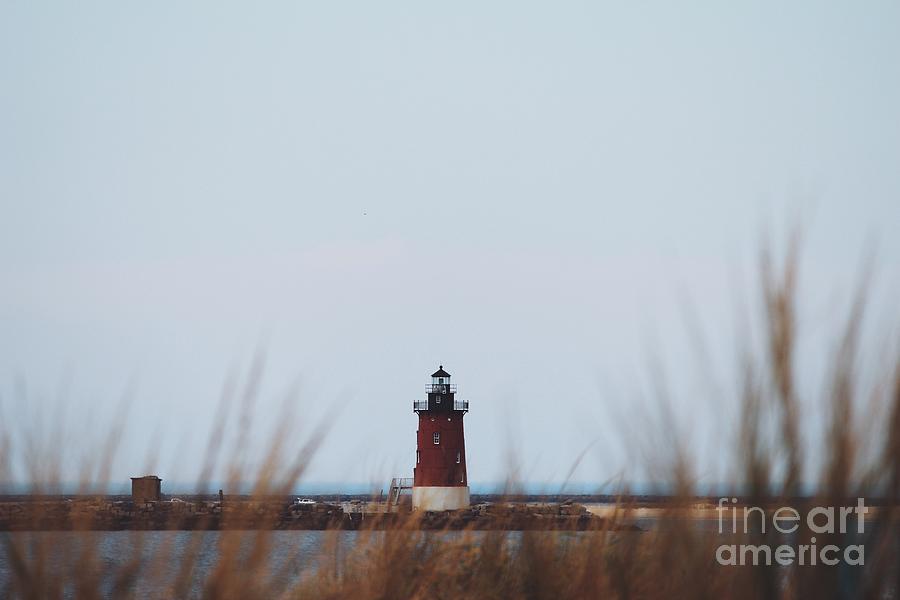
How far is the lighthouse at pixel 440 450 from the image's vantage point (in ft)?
111

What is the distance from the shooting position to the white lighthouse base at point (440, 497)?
33688 millimetres

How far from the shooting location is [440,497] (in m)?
33.9

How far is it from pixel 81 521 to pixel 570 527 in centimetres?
358

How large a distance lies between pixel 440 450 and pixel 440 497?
1.41 metres

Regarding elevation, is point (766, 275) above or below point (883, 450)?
above

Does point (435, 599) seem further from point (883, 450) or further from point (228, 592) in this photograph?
point (883, 450)

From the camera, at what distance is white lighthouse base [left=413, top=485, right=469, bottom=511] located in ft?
111

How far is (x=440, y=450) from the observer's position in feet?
111

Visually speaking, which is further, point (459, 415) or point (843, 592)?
point (459, 415)

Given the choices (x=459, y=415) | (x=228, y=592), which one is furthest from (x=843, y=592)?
(x=459, y=415)

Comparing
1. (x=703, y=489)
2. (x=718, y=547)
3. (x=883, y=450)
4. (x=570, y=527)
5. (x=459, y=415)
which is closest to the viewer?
(x=883, y=450)

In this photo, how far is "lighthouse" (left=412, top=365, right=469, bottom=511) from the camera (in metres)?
33.7

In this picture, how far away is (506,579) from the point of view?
5441mm

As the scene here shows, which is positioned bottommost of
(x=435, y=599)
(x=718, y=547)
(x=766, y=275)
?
(x=435, y=599)
